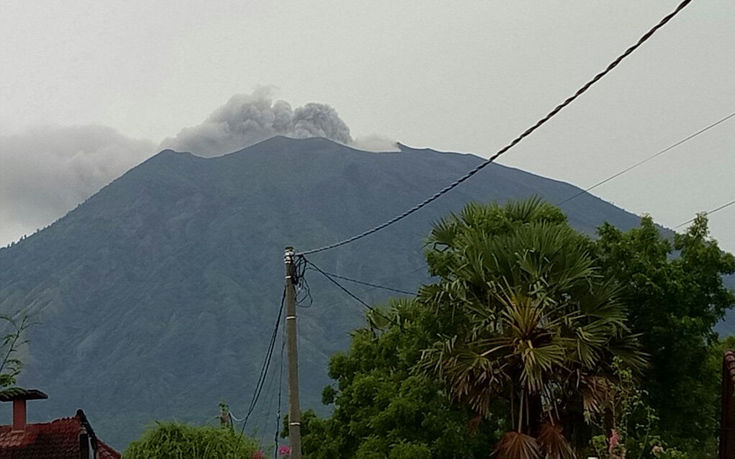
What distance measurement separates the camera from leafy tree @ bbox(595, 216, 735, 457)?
23734 mm

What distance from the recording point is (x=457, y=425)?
75.6ft

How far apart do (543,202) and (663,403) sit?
580 centimetres

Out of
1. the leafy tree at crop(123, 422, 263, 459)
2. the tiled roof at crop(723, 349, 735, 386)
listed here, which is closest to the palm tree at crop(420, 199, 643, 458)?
the leafy tree at crop(123, 422, 263, 459)

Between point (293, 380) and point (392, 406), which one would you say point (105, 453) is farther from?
point (293, 380)

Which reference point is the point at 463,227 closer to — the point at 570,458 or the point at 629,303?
the point at 629,303

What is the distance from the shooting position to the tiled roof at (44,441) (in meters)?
25.8

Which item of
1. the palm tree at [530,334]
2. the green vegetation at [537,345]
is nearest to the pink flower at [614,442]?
the green vegetation at [537,345]

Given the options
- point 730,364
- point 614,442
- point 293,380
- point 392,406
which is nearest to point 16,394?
point 392,406

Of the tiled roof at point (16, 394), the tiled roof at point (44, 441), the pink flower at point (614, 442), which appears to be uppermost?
the tiled roof at point (16, 394)

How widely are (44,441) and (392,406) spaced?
885 cm

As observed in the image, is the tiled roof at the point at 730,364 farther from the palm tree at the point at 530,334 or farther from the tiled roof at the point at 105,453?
the tiled roof at the point at 105,453

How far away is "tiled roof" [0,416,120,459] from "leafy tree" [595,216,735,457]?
13.6 metres

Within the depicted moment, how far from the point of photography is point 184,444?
1997 cm

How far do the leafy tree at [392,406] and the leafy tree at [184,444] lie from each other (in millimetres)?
4045
